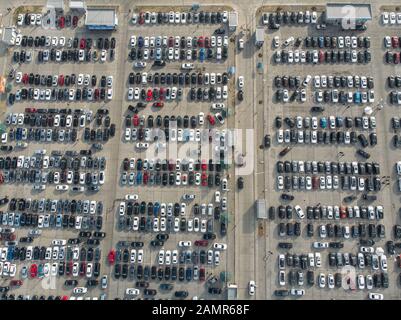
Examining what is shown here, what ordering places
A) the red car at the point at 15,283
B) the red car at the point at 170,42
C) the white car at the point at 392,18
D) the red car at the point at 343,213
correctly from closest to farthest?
1. the red car at the point at 15,283
2. the red car at the point at 343,213
3. the red car at the point at 170,42
4. the white car at the point at 392,18

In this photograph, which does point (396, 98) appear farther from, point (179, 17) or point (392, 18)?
point (179, 17)

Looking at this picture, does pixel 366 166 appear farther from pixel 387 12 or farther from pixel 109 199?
pixel 109 199

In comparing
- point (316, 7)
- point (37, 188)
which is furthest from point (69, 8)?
point (316, 7)

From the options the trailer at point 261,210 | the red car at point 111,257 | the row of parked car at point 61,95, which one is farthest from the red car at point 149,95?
the red car at point 111,257

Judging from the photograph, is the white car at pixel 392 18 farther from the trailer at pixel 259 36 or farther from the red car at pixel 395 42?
the trailer at pixel 259 36

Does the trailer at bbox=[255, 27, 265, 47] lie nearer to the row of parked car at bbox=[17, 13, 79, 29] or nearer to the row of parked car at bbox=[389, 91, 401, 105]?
the row of parked car at bbox=[389, 91, 401, 105]

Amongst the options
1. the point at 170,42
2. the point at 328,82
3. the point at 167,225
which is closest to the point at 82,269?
the point at 167,225
